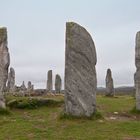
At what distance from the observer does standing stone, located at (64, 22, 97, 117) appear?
73.3ft

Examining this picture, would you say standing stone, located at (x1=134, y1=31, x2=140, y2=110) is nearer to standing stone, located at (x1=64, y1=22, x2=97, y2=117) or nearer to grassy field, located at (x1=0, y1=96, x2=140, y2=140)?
grassy field, located at (x1=0, y1=96, x2=140, y2=140)

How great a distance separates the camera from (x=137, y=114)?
25312mm

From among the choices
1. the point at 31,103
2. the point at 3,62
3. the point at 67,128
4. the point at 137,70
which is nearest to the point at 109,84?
the point at 31,103

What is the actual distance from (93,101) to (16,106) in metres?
7.96

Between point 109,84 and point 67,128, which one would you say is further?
point 109,84

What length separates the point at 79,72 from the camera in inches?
→ 894

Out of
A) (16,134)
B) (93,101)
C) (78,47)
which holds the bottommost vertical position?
(16,134)

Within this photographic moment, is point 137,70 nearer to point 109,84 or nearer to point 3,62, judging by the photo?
point 3,62

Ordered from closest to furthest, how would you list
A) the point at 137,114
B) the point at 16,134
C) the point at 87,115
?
1. the point at 16,134
2. the point at 87,115
3. the point at 137,114

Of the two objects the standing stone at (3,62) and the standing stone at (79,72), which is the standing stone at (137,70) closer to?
the standing stone at (79,72)

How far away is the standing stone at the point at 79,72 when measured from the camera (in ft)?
73.3

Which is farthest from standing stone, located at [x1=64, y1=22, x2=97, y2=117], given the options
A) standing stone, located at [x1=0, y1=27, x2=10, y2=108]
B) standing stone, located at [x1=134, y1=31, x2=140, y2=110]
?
standing stone, located at [x1=0, y1=27, x2=10, y2=108]

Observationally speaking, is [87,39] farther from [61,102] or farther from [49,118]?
[61,102]

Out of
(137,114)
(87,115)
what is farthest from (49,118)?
(137,114)
